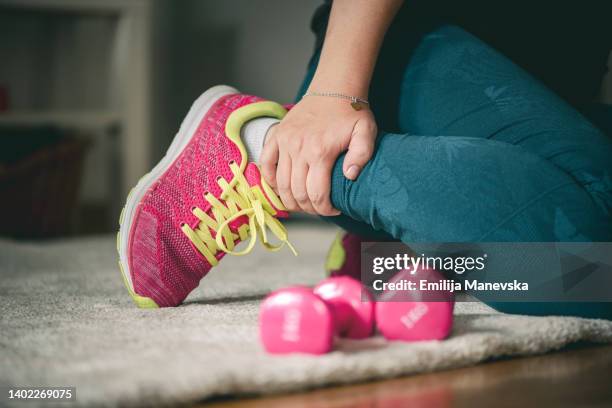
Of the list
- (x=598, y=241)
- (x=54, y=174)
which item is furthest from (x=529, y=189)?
(x=54, y=174)

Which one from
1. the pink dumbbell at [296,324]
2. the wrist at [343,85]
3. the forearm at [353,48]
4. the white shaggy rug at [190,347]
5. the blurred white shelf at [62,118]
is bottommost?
the blurred white shelf at [62,118]

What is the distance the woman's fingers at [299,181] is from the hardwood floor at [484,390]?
10.3 inches

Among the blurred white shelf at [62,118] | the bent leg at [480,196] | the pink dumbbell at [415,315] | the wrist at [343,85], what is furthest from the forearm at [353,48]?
the blurred white shelf at [62,118]

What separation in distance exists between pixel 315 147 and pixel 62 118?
1.87 metres

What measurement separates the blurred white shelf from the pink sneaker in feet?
5.41

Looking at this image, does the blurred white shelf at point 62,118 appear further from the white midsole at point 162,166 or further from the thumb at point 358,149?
the thumb at point 358,149

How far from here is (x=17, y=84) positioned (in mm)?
2502

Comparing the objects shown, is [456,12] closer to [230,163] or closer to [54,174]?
[230,163]

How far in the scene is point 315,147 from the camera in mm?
713

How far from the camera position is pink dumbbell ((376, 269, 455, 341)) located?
0.60 meters

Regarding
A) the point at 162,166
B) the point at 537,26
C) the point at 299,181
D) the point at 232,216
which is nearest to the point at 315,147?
the point at 299,181

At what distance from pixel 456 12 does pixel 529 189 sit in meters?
0.32

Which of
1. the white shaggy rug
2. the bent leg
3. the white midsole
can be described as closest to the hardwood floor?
the white shaggy rug

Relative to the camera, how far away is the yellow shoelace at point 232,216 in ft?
2.60
